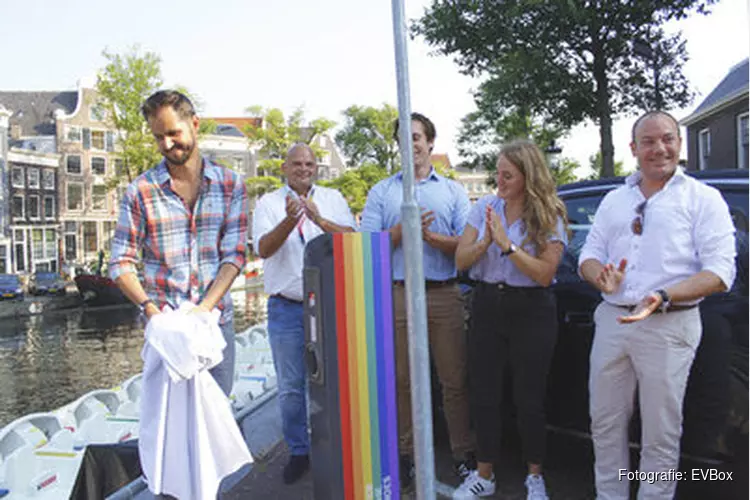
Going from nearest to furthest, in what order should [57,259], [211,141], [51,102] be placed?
[57,259]
[51,102]
[211,141]

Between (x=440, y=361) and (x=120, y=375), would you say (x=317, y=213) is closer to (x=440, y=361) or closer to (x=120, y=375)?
(x=440, y=361)

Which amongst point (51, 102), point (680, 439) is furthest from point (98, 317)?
point (51, 102)

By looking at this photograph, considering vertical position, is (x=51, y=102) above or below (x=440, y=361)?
above

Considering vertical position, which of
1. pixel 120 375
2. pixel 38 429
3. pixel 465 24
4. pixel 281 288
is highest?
pixel 465 24

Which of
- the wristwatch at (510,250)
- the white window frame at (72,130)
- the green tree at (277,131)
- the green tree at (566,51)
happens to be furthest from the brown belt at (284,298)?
the white window frame at (72,130)

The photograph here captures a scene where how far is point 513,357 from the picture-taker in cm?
278

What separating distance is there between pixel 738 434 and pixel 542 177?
1300 millimetres

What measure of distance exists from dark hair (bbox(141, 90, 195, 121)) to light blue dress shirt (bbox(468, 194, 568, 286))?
139 centimetres

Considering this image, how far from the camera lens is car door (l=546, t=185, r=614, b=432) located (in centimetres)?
283

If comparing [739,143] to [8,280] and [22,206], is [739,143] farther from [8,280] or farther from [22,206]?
[22,206]

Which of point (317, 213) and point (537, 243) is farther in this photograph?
point (317, 213)

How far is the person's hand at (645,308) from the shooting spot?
215 cm

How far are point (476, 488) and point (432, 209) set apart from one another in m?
1.39

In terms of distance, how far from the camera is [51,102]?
130 ft
